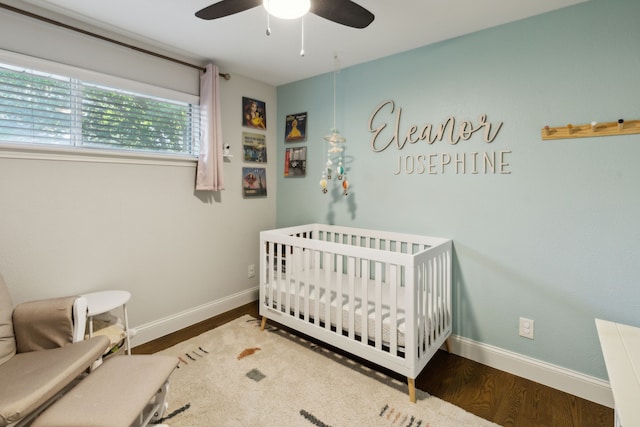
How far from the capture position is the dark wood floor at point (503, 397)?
5.41ft

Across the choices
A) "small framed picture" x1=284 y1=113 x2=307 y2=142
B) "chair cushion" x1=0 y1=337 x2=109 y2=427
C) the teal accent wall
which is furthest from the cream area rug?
"small framed picture" x1=284 y1=113 x2=307 y2=142

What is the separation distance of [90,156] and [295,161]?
1718 millimetres

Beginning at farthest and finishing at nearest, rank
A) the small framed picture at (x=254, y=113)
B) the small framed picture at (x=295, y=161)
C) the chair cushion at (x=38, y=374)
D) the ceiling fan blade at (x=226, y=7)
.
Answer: the small framed picture at (x=295, y=161)
the small framed picture at (x=254, y=113)
the ceiling fan blade at (x=226, y=7)
the chair cushion at (x=38, y=374)

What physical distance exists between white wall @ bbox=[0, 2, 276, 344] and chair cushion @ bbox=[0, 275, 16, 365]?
0.38 meters

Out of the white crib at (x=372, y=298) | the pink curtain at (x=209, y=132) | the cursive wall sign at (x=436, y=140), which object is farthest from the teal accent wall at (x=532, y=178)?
the pink curtain at (x=209, y=132)

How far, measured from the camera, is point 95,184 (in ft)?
6.99

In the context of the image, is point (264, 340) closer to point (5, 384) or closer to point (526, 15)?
point (5, 384)

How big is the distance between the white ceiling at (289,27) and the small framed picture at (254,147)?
2.24 feet

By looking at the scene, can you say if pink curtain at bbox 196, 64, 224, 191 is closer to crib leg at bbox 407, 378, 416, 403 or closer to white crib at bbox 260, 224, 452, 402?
white crib at bbox 260, 224, 452, 402

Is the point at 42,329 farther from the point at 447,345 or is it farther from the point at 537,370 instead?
the point at 537,370

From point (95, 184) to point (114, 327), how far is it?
0.96 meters

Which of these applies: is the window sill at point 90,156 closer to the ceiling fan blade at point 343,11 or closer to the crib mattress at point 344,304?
the crib mattress at point 344,304

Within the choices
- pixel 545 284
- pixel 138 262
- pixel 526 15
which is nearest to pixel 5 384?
pixel 138 262

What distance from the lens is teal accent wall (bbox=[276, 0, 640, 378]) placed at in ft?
5.60
